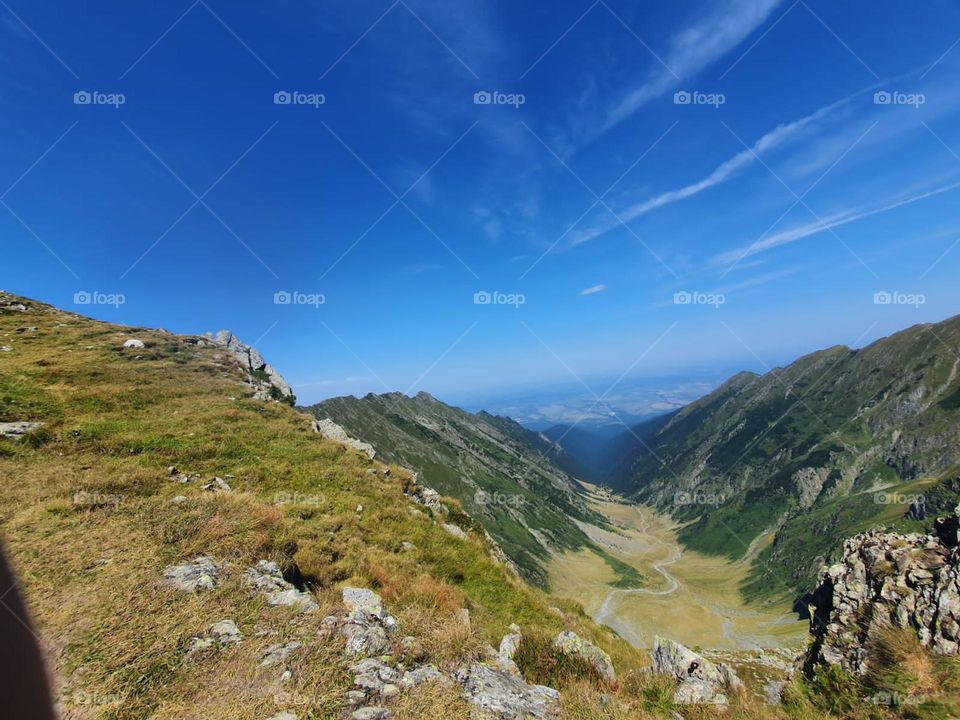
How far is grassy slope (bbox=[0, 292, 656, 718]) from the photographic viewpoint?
25.1ft

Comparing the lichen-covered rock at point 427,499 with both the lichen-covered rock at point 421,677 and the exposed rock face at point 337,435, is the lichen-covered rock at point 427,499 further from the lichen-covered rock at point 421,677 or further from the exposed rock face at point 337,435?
the lichen-covered rock at point 421,677

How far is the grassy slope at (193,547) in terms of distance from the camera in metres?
7.65

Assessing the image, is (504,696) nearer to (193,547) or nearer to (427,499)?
(193,547)

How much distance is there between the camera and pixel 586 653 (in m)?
11.9

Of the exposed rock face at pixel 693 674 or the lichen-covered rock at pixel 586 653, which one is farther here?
the lichen-covered rock at pixel 586 653

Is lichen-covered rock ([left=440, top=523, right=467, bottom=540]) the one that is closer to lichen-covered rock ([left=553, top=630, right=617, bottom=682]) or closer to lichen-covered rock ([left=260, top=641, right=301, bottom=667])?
lichen-covered rock ([left=553, top=630, right=617, bottom=682])

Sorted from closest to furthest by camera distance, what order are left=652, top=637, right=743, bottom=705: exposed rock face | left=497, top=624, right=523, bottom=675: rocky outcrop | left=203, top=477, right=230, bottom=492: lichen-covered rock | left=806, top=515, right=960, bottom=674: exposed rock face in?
1. left=497, top=624, right=523, bottom=675: rocky outcrop
2. left=652, top=637, right=743, bottom=705: exposed rock face
3. left=806, top=515, right=960, bottom=674: exposed rock face
4. left=203, top=477, right=230, bottom=492: lichen-covered rock

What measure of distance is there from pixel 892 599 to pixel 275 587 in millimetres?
19863

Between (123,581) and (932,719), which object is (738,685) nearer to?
(932,719)

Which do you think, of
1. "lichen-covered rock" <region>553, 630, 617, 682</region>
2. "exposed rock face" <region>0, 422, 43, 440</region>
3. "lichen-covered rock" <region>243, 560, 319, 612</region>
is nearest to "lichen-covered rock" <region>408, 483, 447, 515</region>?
"lichen-covered rock" <region>243, 560, 319, 612</region>

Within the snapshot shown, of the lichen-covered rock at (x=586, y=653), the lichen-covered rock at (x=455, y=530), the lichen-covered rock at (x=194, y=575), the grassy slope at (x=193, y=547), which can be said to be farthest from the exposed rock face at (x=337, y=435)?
the lichen-covered rock at (x=586, y=653)

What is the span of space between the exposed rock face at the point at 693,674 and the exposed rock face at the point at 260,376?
1444 inches

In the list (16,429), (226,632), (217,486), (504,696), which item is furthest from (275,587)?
(16,429)

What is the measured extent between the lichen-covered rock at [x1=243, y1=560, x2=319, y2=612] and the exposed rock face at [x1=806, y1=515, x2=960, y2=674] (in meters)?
14.1
